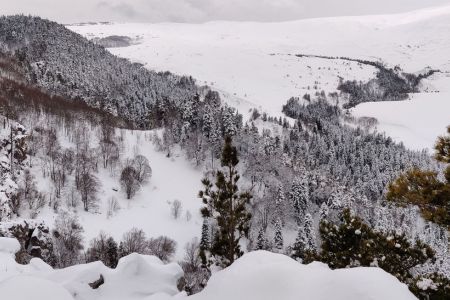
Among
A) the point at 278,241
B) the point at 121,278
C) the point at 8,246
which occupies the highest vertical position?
the point at 121,278

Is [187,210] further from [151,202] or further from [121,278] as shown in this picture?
[121,278]

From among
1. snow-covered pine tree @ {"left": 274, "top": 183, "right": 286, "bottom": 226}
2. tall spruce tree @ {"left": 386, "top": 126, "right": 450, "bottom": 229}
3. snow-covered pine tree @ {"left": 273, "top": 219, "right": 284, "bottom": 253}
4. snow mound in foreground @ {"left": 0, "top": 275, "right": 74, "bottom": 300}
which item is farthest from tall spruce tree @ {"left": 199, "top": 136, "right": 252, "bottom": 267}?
snow-covered pine tree @ {"left": 274, "top": 183, "right": 286, "bottom": 226}

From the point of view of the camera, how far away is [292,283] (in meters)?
8.89

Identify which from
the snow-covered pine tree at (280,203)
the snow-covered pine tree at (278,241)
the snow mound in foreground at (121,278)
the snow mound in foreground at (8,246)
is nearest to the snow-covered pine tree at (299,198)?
the snow-covered pine tree at (280,203)

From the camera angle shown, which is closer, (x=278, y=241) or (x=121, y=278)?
(x=121, y=278)

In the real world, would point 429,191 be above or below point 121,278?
above

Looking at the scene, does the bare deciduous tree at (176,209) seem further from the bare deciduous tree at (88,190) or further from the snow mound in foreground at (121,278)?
the snow mound in foreground at (121,278)

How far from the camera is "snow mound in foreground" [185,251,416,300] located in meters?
8.00

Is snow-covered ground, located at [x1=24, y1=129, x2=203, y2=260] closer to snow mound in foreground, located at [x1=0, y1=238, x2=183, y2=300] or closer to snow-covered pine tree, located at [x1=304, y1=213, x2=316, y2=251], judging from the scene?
snow-covered pine tree, located at [x1=304, y1=213, x2=316, y2=251]

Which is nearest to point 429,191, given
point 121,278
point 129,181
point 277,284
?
point 277,284

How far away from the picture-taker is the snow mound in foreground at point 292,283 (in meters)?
8.00

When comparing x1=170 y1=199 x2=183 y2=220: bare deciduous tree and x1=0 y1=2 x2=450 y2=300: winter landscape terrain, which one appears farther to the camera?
x1=170 y1=199 x2=183 y2=220: bare deciduous tree

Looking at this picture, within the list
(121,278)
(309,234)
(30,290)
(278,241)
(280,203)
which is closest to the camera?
(30,290)

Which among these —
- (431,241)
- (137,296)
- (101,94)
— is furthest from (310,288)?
(101,94)
